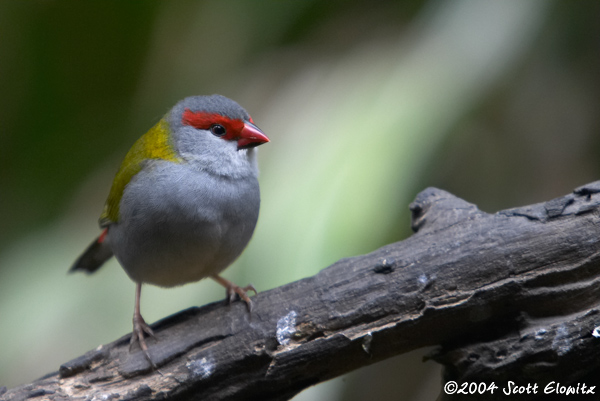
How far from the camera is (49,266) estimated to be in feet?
13.5

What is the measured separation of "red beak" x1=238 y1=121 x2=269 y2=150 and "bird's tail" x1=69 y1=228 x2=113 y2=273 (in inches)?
41.8

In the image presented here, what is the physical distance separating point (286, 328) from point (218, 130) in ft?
3.63

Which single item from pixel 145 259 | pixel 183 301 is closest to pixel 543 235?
pixel 145 259

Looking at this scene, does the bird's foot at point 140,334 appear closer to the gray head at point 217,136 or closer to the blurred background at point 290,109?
the gray head at point 217,136

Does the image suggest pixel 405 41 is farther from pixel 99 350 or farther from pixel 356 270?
pixel 99 350

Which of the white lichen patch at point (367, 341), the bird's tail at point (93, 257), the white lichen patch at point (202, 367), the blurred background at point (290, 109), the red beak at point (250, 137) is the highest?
the blurred background at point (290, 109)

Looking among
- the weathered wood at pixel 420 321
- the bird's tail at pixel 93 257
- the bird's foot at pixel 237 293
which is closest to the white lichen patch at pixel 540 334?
the weathered wood at pixel 420 321

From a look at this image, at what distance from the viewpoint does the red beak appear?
298 cm

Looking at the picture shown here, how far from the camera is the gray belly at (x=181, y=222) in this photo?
2711 mm

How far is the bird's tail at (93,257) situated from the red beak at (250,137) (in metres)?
1.06

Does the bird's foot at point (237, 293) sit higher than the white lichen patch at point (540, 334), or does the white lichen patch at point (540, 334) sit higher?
the bird's foot at point (237, 293)

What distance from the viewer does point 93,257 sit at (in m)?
→ 3.52

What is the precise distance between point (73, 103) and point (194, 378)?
9.90 ft

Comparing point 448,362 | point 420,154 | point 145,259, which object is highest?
point 420,154
